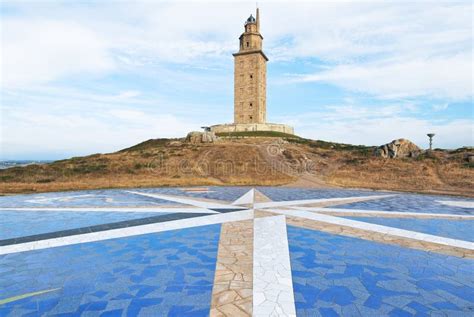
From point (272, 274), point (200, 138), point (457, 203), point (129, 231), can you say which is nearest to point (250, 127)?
point (200, 138)

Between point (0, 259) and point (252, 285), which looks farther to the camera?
point (0, 259)

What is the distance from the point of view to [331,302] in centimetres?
418

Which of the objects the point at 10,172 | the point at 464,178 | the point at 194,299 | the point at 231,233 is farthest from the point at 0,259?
the point at 464,178

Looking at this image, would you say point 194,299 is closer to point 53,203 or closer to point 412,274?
point 412,274

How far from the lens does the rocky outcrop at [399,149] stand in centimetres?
3135

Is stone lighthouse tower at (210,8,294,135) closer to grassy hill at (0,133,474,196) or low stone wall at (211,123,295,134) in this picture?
low stone wall at (211,123,295,134)

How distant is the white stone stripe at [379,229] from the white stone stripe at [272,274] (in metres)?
1.83

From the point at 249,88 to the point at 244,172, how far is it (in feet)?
140

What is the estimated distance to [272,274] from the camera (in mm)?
5027

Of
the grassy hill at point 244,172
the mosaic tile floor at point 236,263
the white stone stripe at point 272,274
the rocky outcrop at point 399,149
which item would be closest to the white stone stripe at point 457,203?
the mosaic tile floor at point 236,263

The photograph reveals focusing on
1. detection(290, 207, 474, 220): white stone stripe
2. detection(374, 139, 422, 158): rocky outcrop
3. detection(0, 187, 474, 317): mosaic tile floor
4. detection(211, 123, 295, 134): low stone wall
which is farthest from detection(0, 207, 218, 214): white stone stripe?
detection(211, 123, 295, 134): low stone wall

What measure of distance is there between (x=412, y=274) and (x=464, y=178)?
20.6 m

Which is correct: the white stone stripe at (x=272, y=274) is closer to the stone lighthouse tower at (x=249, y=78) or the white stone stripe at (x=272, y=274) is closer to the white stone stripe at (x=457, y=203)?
the white stone stripe at (x=457, y=203)

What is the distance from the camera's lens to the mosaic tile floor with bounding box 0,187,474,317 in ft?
13.5
